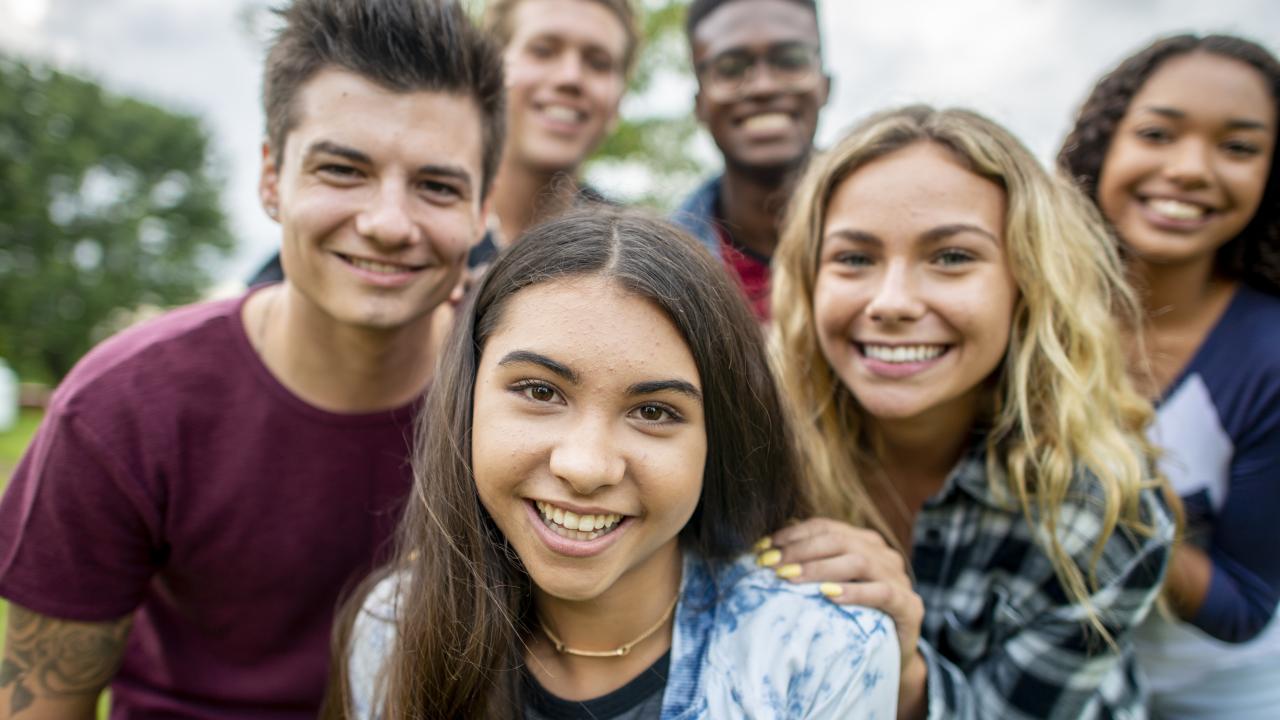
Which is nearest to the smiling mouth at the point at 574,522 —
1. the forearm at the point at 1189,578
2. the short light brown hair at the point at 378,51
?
the short light brown hair at the point at 378,51

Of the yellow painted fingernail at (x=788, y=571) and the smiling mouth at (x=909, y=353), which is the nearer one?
the yellow painted fingernail at (x=788, y=571)

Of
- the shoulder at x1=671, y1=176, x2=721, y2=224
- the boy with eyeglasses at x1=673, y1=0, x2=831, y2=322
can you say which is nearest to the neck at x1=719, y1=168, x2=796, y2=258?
the boy with eyeglasses at x1=673, y1=0, x2=831, y2=322

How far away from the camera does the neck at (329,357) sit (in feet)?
8.62

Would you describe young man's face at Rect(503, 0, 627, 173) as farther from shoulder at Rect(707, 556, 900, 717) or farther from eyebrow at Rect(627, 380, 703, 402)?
shoulder at Rect(707, 556, 900, 717)

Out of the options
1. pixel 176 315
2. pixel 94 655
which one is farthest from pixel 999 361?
pixel 94 655

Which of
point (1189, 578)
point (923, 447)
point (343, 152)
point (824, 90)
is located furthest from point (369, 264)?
point (824, 90)

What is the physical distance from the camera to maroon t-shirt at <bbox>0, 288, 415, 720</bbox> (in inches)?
93.5

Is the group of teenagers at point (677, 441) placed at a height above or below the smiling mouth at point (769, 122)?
below

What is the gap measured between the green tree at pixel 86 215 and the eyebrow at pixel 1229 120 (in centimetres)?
3231

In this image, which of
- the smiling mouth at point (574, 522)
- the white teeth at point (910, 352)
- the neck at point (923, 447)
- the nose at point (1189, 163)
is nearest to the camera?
the smiling mouth at point (574, 522)

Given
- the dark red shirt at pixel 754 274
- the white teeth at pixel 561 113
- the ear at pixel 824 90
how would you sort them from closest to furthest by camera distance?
the dark red shirt at pixel 754 274 → the white teeth at pixel 561 113 → the ear at pixel 824 90

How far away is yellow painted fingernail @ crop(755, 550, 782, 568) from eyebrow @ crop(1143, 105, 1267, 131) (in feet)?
6.64

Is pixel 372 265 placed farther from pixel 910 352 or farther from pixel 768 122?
pixel 768 122

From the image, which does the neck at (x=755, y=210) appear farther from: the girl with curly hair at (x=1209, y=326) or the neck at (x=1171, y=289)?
the neck at (x=1171, y=289)
